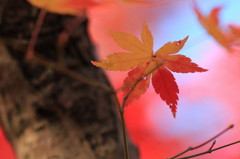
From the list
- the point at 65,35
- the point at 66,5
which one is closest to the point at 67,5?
the point at 66,5

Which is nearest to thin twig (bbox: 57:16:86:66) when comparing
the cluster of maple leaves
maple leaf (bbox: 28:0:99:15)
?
maple leaf (bbox: 28:0:99:15)

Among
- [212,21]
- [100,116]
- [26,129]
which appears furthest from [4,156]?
[212,21]

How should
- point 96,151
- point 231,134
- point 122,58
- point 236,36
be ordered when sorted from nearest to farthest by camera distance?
point 122,58 → point 236,36 → point 96,151 → point 231,134

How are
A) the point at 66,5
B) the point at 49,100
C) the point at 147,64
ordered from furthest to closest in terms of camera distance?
the point at 49,100
the point at 66,5
the point at 147,64

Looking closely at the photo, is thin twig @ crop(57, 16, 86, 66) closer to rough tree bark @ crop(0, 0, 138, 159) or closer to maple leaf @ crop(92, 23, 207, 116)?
rough tree bark @ crop(0, 0, 138, 159)

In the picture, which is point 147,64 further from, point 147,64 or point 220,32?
point 220,32

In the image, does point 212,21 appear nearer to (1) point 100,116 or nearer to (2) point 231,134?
(1) point 100,116
